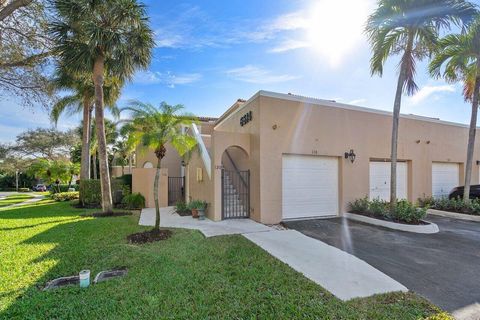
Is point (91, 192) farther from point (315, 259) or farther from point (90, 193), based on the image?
point (315, 259)

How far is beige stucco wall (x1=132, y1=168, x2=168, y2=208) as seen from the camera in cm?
1420

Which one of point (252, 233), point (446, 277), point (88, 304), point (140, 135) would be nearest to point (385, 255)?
point (446, 277)

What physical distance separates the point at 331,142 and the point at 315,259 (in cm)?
607

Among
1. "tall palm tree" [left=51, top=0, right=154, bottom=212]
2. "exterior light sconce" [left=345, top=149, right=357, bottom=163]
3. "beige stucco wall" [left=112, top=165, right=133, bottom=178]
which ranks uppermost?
"tall palm tree" [left=51, top=0, right=154, bottom=212]

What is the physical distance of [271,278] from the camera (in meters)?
4.50

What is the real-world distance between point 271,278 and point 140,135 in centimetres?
602

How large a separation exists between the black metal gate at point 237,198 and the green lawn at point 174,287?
10.5 ft

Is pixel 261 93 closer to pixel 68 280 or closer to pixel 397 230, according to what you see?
pixel 397 230

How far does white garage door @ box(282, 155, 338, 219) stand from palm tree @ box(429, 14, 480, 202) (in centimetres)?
657

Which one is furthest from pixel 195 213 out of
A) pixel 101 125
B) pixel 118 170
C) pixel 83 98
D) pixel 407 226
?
pixel 118 170

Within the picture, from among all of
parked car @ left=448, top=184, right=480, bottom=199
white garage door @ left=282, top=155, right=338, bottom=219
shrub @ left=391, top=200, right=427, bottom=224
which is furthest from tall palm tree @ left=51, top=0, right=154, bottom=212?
parked car @ left=448, top=184, right=480, bottom=199

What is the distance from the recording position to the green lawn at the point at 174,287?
345 cm

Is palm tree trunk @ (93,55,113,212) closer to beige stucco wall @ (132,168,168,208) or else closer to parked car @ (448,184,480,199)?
beige stucco wall @ (132,168,168,208)

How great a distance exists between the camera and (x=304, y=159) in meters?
10.0
